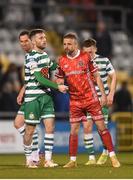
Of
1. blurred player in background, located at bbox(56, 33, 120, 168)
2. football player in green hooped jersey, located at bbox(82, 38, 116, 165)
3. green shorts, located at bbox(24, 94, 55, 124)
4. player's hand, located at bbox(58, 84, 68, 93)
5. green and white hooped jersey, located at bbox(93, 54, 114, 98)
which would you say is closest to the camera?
player's hand, located at bbox(58, 84, 68, 93)

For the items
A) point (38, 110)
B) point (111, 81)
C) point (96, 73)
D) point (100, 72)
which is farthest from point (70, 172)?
point (100, 72)

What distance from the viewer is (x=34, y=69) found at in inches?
596

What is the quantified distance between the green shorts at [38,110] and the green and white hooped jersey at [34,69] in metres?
0.09

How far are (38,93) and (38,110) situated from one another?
0.29 metres

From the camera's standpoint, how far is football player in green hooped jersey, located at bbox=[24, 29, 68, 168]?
1517cm

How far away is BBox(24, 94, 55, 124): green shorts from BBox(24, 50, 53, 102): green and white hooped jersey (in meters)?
0.09

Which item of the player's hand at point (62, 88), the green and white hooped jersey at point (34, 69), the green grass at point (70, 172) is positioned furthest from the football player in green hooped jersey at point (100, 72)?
the player's hand at point (62, 88)

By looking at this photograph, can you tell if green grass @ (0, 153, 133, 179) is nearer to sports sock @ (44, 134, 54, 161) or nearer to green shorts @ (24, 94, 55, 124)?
sports sock @ (44, 134, 54, 161)

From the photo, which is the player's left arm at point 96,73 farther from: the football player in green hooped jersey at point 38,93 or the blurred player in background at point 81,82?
the football player in green hooped jersey at point 38,93

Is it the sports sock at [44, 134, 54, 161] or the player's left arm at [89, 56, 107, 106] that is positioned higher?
the player's left arm at [89, 56, 107, 106]

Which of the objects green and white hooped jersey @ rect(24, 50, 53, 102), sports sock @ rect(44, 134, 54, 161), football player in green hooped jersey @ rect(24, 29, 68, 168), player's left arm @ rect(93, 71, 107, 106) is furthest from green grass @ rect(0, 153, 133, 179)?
green and white hooped jersey @ rect(24, 50, 53, 102)

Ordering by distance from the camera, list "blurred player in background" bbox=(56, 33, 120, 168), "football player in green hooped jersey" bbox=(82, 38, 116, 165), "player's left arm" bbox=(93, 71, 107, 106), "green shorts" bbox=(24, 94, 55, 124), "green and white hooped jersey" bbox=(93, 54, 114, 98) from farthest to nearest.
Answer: "green and white hooped jersey" bbox=(93, 54, 114, 98) → "football player in green hooped jersey" bbox=(82, 38, 116, 165) → "green shorts" bbox=(24, 94, 55, 124) → "blurred player in background" bbox=(56, 33, 120, 168) → "player's left arm" bbox=(93, 71, 107, 106)

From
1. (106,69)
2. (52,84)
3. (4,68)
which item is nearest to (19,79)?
(4,68)

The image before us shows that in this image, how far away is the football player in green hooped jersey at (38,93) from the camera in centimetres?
1517
